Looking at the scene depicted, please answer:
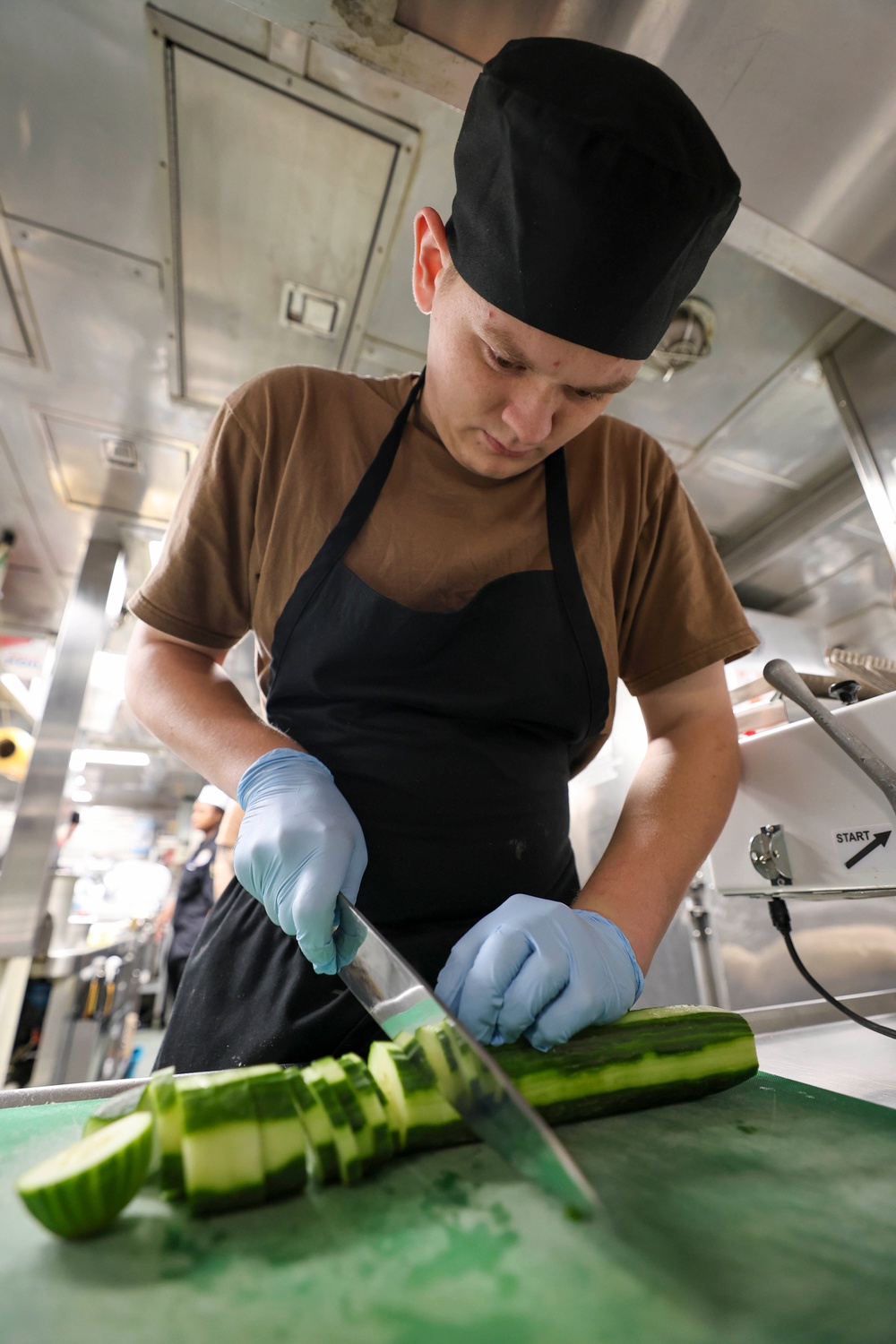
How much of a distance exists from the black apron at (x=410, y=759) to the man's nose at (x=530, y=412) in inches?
10.8

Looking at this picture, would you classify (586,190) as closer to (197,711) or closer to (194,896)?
(197,711)

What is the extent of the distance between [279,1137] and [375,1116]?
11cm

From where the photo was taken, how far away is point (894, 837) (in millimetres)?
1435

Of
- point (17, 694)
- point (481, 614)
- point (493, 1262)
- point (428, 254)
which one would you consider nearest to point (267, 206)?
point (428, 254)

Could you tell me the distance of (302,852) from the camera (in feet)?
3.84

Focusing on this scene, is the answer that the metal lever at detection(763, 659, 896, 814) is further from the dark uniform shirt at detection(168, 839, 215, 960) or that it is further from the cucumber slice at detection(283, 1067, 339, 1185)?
the dark uniform shirt at detection(168, 839, 215, 960)

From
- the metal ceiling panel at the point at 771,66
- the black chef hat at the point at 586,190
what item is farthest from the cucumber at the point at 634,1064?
the metal ceiling panel at the point at 771,66

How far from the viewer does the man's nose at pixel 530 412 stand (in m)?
1.31

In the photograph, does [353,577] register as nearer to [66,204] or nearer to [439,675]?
[439,675]

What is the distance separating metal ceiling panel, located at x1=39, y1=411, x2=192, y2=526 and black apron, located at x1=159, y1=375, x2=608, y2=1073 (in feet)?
10.8

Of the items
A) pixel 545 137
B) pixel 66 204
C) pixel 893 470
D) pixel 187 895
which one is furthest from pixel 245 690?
pixel 545 137

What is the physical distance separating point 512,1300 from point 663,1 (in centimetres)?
255

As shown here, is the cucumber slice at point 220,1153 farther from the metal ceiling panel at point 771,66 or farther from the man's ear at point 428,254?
the metal ceiling panel at point 771,66

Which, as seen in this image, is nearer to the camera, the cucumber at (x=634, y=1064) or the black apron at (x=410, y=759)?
the cucumber at (x=634, y=1064)
